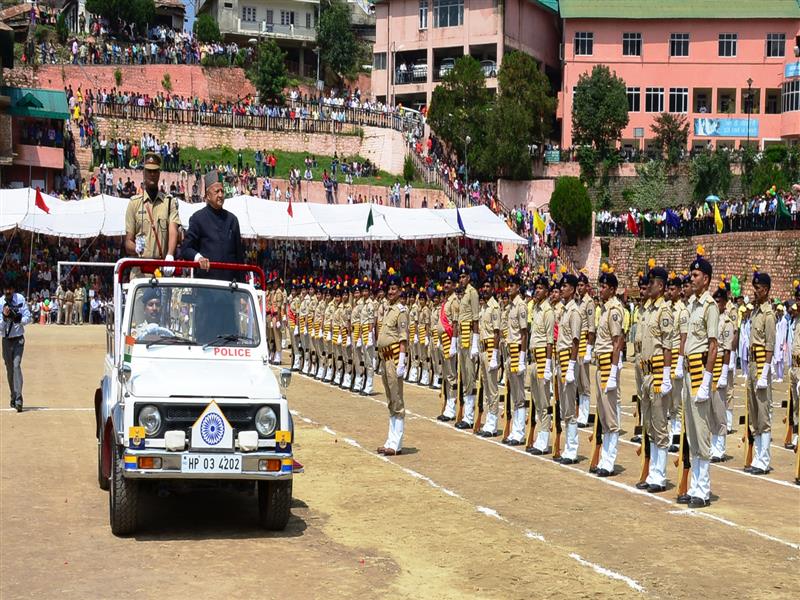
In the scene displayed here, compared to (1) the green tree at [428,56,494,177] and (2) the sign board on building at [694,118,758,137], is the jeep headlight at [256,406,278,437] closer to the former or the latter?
(1) the green tree at [428,56,494,177]

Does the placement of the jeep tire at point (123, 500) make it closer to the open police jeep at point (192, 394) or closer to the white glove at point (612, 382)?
the open police jeep at point (192, 394)

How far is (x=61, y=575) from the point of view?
984 centimetres

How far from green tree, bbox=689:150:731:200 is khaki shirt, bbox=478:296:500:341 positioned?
44.0 metres

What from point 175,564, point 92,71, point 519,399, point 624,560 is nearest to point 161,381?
point 175,564

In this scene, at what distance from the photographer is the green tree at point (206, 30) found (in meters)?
82.7

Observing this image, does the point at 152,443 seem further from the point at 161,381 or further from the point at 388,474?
the point at 388,474

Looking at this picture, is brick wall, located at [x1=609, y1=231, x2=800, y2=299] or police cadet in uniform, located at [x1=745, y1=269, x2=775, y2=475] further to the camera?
brick wall, located at [x1=609, y1=231, x2=800, y2=299]

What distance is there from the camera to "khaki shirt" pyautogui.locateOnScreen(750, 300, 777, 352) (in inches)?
683

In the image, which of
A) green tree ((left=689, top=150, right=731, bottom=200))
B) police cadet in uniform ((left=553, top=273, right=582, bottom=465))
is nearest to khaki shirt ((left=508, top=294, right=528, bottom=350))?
police cadet in uniform ((left=553, top=273, right=582, bottom=465))

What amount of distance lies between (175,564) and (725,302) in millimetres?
11086

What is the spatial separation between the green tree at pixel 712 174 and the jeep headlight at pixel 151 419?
54.1m

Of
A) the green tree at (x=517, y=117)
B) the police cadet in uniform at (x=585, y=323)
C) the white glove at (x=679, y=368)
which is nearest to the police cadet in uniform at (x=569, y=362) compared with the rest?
the police cadet in uniform at (x=585, y=323)

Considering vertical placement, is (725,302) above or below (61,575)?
above

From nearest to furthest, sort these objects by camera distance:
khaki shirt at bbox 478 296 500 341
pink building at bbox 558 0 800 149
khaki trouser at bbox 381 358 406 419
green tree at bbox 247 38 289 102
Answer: khaki trouser at bbox 381 358 406 419 → khaki shirt at bbox 478 296 500 341 → pink building at bbox 558 0 800 149 → green tree at bbox 247 38 289 102
